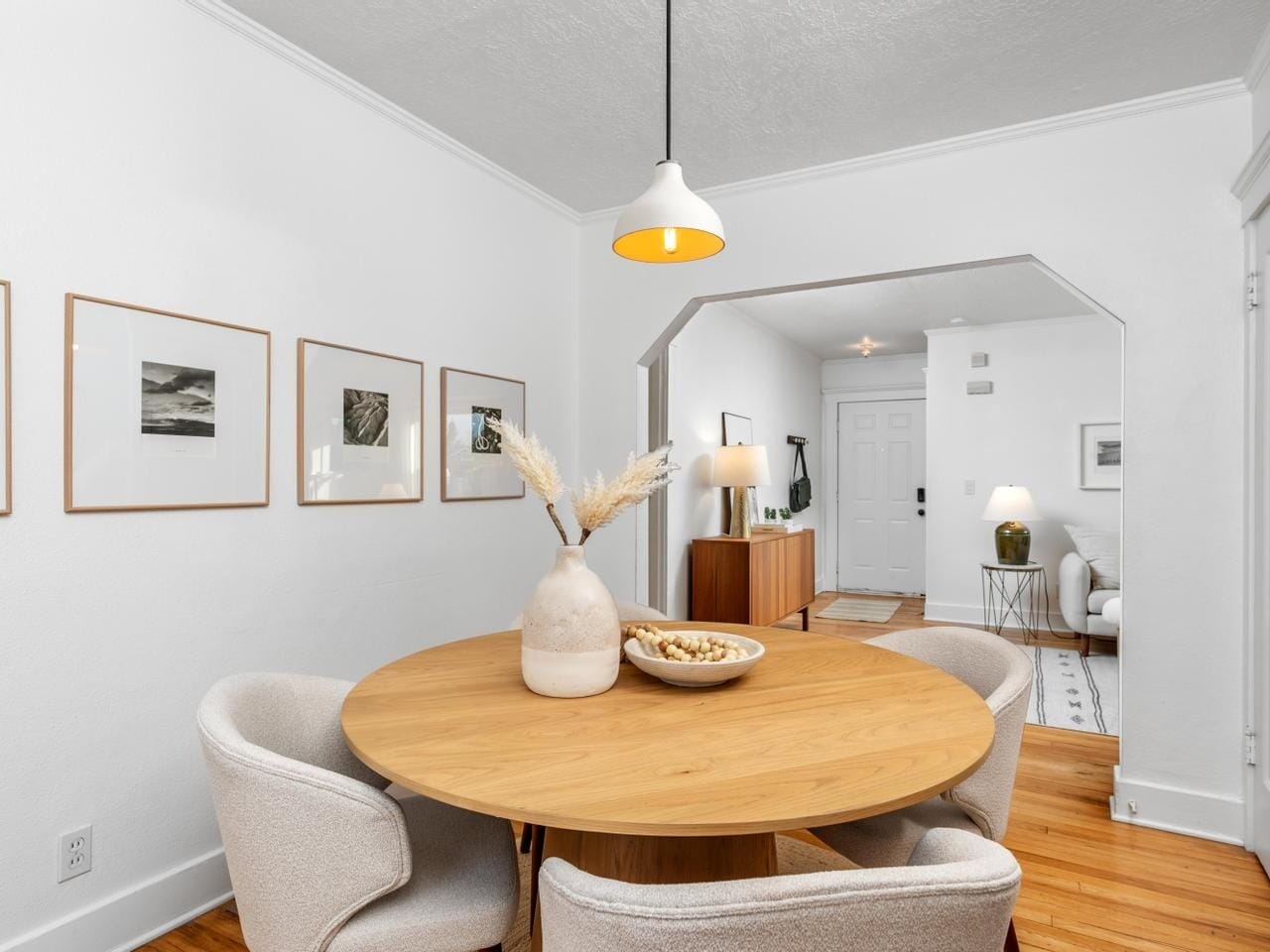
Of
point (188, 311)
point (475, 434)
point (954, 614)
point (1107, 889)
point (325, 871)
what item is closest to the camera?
point (325, 871)

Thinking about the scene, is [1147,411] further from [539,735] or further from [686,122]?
[539,735]

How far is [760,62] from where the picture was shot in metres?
2.35

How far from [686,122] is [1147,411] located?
1940 mm

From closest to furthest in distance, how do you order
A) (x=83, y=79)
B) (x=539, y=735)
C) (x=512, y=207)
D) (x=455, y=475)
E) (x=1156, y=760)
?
(x=539, y=735) → (x=83, y=79) → (x=1156, y=760) → (x=455, y=475) → (x=512, y=207)

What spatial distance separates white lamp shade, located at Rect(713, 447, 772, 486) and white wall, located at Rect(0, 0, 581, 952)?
259cm

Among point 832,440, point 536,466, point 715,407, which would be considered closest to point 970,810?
point 536,466

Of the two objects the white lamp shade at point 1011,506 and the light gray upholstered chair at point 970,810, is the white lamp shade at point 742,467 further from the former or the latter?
the light gray upholstered chair at point 970,810

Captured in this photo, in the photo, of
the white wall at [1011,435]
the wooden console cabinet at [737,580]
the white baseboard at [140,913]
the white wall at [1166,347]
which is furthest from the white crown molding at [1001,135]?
the white wall at [1011,435]

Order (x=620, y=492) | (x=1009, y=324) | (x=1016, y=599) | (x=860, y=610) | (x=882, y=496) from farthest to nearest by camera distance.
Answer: (x=882, y=496) < (x=860, y=610) < (x=1009, y=324) < (x=1016, y=599) < (x=620, y=492)

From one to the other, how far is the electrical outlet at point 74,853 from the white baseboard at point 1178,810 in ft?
10.4

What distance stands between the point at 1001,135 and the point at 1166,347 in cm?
98

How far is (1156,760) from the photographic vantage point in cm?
257

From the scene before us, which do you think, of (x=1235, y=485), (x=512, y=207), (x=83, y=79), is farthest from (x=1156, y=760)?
(x=83, y=79)

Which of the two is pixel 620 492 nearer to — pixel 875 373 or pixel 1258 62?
pixel 1258 62
